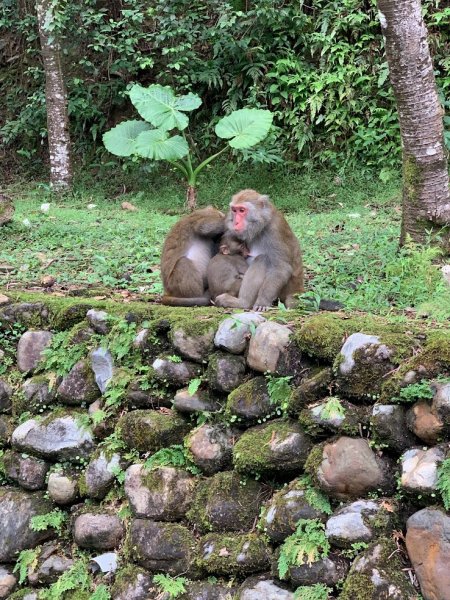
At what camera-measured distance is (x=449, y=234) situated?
5.71 m

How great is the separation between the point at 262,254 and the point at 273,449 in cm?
154

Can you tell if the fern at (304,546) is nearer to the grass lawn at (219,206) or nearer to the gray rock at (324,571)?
the gray rock at (324,571)

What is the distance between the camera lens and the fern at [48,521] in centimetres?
461

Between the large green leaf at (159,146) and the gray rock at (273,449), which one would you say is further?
the large green leaf at (159,146)

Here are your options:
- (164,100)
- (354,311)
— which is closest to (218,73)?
(164,100)

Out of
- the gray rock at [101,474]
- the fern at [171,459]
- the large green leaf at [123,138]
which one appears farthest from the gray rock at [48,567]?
the large green leaf at [123,138]

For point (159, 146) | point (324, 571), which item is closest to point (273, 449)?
point (324, 571)

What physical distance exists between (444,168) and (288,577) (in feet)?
11.7

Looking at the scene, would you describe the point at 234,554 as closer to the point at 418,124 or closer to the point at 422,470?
the point at 422,470

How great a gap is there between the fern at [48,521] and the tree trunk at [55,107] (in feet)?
22.7

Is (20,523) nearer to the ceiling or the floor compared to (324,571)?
nearer to the floor

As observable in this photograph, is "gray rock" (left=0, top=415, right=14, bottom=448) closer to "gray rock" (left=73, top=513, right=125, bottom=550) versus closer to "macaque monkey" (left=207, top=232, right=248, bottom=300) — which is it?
"gray rock" (left=73, top=513, right=125, bottom=550)

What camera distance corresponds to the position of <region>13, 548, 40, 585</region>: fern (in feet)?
15.0

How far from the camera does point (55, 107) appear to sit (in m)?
10.6
